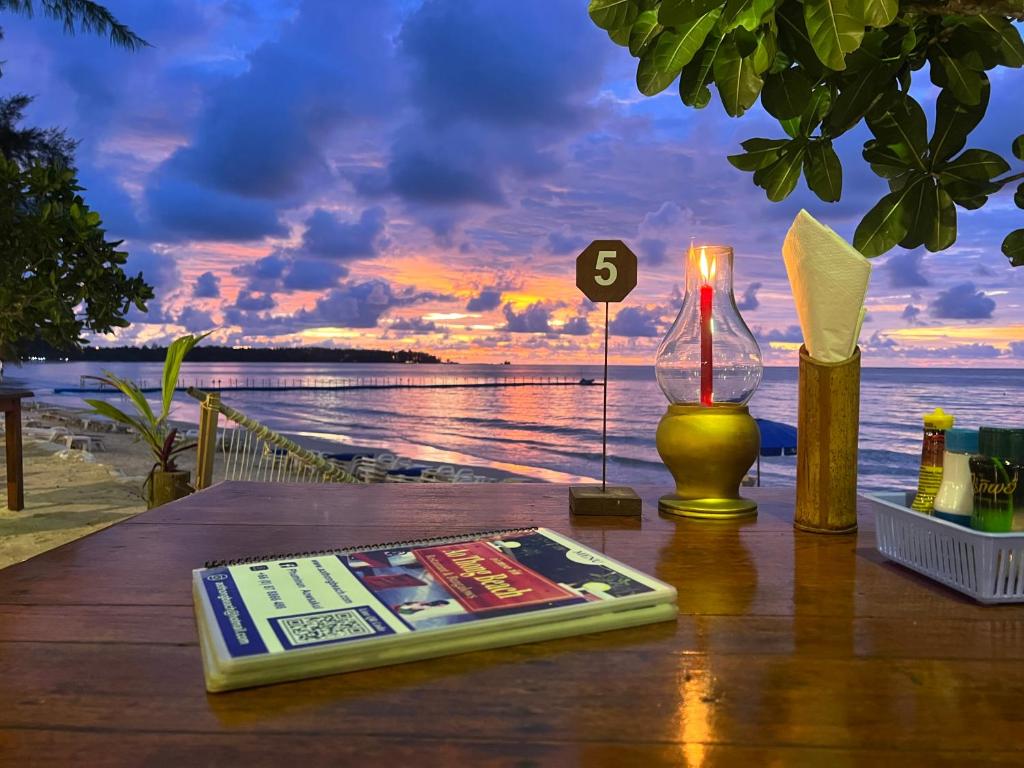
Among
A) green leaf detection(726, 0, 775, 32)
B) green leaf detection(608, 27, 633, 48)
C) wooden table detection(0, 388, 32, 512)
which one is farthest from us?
wooden table detection(0, 388, 32, 512)

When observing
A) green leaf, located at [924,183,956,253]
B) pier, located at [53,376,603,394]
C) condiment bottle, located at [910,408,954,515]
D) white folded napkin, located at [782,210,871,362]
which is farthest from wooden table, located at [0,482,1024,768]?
pier, located at [53,376,603,394]

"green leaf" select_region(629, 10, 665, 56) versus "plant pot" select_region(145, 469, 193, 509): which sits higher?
"green leaf" select_region(629, 10, 665, 56)

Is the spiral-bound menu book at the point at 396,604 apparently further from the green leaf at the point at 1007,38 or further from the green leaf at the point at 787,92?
the green leaf at the point at 1007,38

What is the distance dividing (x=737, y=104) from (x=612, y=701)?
0.59m

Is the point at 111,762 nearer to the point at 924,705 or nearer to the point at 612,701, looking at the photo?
the point at 612,701

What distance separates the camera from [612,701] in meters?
0.49

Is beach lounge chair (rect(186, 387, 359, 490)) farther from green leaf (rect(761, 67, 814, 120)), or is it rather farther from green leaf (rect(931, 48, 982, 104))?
green leaf (rect(931, 48, 982, 104))

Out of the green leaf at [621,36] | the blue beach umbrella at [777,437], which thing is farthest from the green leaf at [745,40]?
the blue beach umbrella at [777,437]

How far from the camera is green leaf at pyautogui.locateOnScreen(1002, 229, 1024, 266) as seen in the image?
1.12 m

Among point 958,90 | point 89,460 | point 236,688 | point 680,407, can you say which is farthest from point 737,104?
point 89,460

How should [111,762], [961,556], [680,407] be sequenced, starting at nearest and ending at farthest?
[111,762]
[961,556]
[680,407]

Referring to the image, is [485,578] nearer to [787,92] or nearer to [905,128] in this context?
[787,92]

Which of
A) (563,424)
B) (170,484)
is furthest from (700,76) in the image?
(563,424)

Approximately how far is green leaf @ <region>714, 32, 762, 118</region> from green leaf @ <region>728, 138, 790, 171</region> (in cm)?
20
